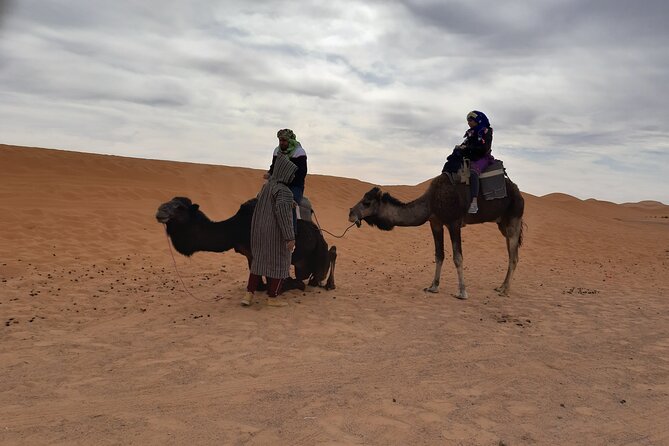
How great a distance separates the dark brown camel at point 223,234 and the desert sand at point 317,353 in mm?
629

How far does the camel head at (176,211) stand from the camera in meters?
6.91

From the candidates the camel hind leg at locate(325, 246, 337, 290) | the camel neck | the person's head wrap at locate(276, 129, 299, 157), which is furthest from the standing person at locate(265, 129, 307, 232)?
the camel neck

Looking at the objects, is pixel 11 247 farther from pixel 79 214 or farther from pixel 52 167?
A: pixel 52 167

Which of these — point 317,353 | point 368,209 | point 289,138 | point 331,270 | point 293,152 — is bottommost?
point 317,353

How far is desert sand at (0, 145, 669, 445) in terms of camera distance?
3693mm

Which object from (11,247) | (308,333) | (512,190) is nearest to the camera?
(308,333)

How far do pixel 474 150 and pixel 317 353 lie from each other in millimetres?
4878

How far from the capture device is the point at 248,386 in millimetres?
4422

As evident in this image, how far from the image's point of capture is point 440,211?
877 centimetres

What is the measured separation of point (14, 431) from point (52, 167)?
68.0 feet

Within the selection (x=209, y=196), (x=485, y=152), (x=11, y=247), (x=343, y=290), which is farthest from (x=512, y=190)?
(x=209, y=196)

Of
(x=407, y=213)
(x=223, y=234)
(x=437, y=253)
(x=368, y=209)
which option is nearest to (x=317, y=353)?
(x=223, y=234)

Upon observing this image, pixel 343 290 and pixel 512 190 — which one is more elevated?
pixel 512 190

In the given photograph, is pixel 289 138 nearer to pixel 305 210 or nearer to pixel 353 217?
pixel 305 210
